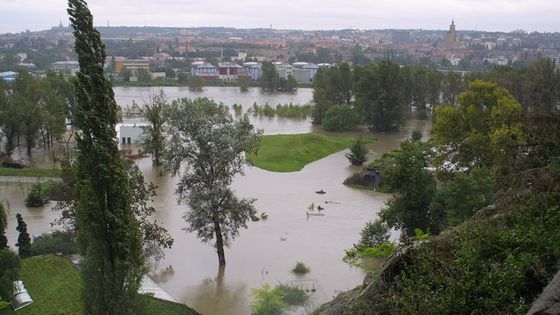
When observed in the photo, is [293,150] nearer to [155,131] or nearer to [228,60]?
[155,131]

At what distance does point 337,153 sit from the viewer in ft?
106

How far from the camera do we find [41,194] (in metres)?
21.3

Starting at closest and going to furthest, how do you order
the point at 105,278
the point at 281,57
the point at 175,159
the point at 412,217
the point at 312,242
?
the point at 105,278 → the point at 175,159 → the point at 412,217 → the point at 312,242 → the point at 281,57

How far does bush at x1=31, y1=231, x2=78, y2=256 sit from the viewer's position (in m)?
15.2

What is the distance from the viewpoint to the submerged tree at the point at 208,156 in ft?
45.7

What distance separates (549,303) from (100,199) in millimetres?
7402

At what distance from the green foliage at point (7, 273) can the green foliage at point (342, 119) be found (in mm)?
28530

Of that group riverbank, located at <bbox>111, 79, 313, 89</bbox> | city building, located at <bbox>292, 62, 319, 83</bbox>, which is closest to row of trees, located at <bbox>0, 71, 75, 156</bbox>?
riverbank, located at <bbox>111, 79, 313, 89</bbox>

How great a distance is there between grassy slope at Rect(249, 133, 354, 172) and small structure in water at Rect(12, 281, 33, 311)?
14719 millimetres

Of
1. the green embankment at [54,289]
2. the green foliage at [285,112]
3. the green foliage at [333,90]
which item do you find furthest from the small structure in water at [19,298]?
the green foliage at [285,112]

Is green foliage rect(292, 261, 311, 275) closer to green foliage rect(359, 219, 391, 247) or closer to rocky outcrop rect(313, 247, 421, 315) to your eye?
green foliage rect(359, 219, 391, 247)

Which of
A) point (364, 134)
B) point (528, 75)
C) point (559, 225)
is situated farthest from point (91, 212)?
point (528, 75)

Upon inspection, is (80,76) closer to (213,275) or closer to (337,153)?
(213,275)

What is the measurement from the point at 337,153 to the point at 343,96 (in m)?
13.0
